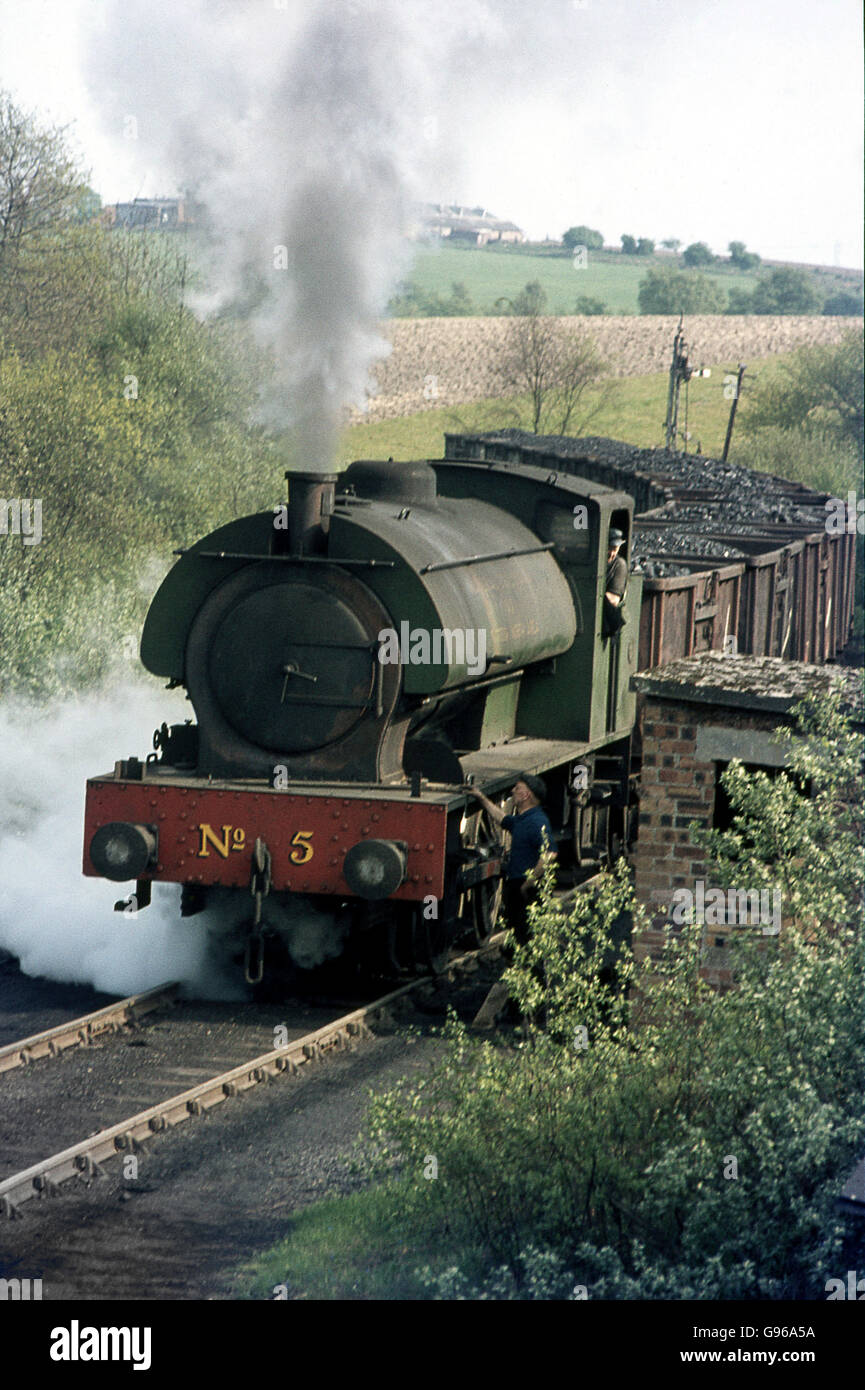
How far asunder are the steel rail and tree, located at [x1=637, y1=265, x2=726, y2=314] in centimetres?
8577

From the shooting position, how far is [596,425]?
65.8m

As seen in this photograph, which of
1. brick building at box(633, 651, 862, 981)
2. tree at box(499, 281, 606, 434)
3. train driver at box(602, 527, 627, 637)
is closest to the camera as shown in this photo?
brick building at box(633, 651, 862, 981)

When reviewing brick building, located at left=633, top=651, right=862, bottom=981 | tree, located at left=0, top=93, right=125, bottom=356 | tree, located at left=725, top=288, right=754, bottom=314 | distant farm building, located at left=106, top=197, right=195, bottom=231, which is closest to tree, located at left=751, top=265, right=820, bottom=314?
tree, located at left=725, top=288, right=754, bottom=314

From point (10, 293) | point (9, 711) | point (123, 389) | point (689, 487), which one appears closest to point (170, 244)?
point (10, 293)

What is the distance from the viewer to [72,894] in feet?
35.9

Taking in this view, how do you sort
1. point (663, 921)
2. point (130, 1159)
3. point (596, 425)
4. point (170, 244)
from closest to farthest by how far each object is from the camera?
point (130, 1159) → point (663, 921) → point (170, 244) → point (596, 425)

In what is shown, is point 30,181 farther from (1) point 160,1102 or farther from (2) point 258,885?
(1) point 160,1102

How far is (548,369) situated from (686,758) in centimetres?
5677

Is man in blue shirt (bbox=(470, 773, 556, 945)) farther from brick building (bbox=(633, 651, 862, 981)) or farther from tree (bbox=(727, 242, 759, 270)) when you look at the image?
tree (bbox=(727, 242, 759, 270))

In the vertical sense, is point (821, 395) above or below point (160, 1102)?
above

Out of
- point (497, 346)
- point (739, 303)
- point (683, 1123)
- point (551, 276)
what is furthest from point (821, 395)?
point (683, 1123)

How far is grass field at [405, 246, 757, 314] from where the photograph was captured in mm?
89750
